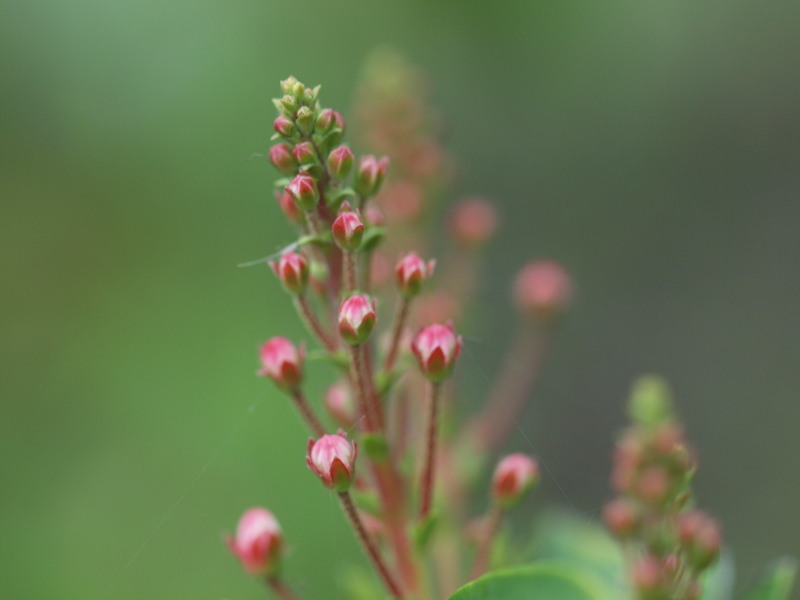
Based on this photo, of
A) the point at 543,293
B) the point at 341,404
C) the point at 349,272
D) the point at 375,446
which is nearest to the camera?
the point at 349,272

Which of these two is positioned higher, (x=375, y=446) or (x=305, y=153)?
(x=305, y=153)

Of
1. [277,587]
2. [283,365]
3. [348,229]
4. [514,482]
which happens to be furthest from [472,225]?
[277,587]

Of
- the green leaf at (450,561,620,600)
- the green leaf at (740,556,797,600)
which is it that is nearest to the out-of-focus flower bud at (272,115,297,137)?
the green leaf at (450,561,620,600)

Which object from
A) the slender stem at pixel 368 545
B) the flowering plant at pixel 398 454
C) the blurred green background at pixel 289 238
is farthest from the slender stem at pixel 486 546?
the blurred green background at pixel 289 238

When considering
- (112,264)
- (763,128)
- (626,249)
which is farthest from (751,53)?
(112,264)

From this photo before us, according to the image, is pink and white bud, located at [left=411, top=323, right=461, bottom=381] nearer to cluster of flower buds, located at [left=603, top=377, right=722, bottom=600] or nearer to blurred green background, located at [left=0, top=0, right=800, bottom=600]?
cluster of flower buds, located at [left=603, top=377, right=722, bottom=600]

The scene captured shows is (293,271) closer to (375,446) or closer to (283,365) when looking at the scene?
(283,365)

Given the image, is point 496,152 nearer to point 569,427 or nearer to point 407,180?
point 569,427
